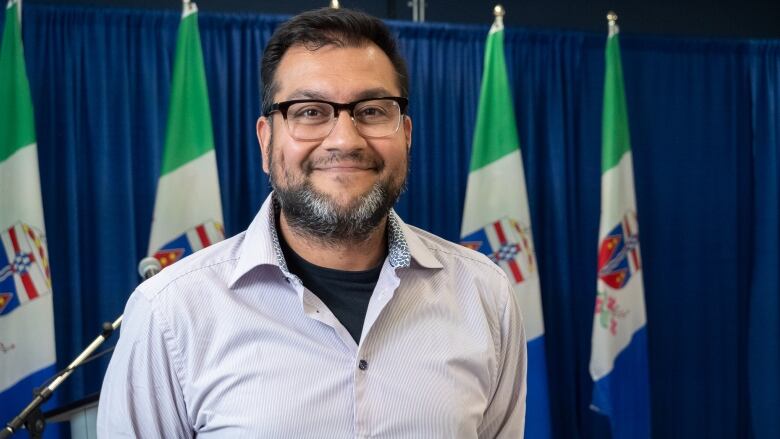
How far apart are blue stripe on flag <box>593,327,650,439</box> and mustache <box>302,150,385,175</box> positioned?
9.94 feet

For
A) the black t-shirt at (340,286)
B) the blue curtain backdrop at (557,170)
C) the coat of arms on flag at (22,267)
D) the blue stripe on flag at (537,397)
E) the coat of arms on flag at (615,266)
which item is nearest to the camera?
the black t-shirt at (340,286)

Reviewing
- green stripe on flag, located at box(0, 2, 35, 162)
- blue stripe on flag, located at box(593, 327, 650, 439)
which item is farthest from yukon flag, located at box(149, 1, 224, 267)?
blue stripe on flag, located at box(593, 327, 650, 439)

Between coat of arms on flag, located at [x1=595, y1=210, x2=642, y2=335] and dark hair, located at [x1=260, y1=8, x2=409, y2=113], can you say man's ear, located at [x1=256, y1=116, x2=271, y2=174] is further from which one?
coat of arms on flag, located at [x1=595, y1=210, x2=642, y2=335]

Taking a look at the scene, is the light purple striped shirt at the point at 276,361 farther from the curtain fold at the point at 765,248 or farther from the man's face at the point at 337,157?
→ the curtain fold at the point at 765,248

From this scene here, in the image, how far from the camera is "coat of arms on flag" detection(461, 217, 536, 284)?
3.92 metres

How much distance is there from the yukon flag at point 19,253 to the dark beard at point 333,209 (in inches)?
93.8

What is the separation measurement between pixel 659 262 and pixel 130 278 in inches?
110

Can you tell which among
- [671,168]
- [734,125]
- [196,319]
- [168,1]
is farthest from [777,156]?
[196,319]

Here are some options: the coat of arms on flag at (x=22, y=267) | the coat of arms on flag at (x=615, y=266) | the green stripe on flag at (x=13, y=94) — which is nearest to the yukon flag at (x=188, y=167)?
the coat of arms on flag at (x=22, y=267)

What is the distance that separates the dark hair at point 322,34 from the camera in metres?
1.41

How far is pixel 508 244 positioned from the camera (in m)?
3.93

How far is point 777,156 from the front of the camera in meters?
4.48

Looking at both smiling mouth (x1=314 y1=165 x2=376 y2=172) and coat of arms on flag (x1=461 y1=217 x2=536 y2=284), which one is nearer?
smiling mouth (x1=314 y1=165 x2=376 y2=172)

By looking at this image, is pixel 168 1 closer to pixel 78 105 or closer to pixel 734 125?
pixel 78 105
